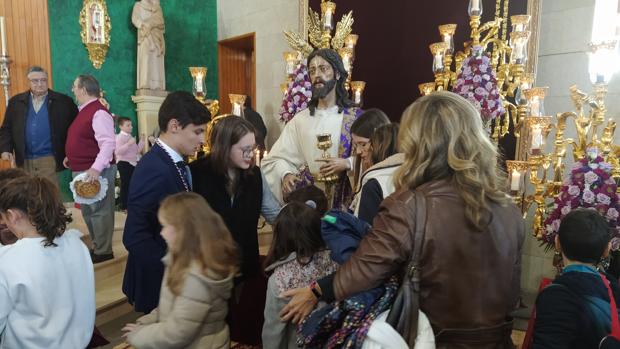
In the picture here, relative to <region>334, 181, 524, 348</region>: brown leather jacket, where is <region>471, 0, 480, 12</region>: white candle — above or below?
above

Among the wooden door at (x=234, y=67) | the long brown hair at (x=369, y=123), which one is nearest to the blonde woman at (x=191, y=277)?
the long brown hair at (x=369, y=123)

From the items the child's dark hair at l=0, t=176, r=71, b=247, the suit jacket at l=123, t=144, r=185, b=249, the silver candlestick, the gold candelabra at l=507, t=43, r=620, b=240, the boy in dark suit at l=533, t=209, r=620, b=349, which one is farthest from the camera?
the silver candlestick

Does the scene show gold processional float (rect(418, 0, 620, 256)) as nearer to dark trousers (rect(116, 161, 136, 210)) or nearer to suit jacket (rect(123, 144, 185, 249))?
suit jacket (rect(123, 144, 185, 249))

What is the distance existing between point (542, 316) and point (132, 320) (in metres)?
3.24

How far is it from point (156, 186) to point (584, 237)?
1721 mm

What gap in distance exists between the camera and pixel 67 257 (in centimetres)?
177

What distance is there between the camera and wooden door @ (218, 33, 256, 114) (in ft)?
28.8

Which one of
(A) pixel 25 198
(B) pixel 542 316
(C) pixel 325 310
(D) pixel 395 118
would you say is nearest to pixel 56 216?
(A) pixel 25 198

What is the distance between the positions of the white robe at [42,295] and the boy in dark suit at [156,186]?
0.79 feet

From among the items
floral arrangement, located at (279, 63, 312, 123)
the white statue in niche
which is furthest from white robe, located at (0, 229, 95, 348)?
the white statue in niche

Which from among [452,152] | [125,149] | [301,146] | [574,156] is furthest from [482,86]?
[125,149]

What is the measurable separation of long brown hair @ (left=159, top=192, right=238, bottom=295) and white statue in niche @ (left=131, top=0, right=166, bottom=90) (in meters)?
6.56

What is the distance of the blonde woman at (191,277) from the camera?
1.56m

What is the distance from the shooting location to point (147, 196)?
1841 mm
